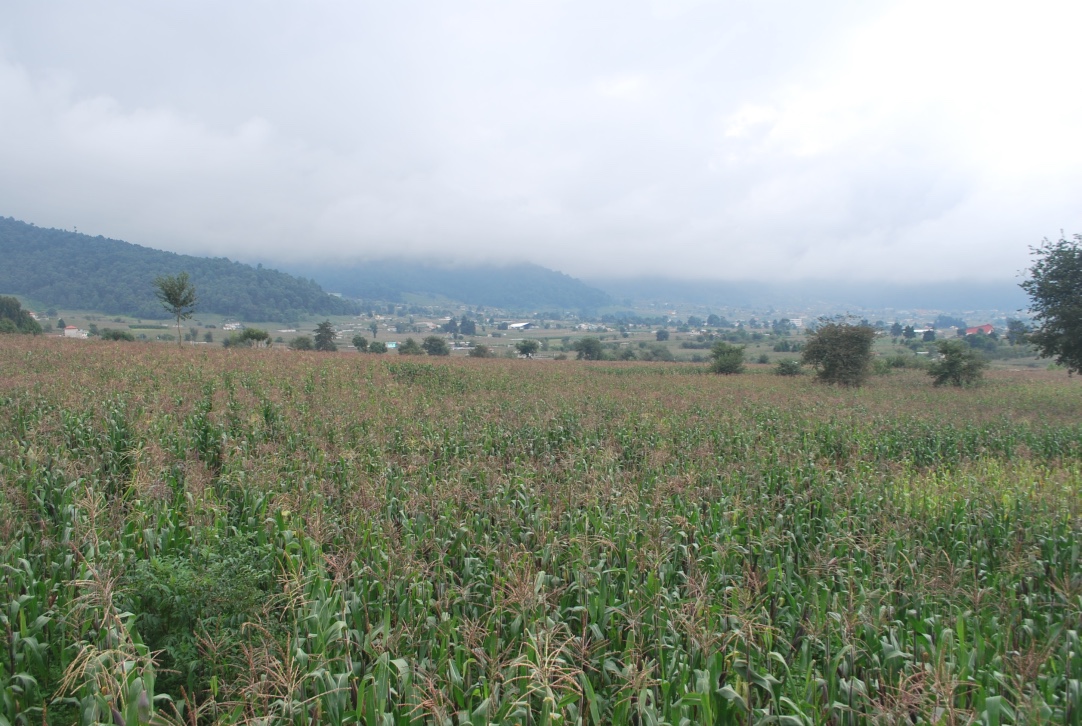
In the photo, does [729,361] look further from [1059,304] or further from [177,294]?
[177,294]

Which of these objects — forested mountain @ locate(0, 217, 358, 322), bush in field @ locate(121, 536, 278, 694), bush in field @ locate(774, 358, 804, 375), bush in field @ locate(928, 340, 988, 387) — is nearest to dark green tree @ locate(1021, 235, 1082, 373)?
bush in field @ locate(928, 340, 988, 387)

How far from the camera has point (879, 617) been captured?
425 cm

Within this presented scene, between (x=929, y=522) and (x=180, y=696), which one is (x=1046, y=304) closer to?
(x=929, y=522)

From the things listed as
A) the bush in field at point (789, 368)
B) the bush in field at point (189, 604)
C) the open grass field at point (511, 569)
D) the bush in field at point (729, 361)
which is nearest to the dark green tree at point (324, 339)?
the bush in field at point (729, 361)

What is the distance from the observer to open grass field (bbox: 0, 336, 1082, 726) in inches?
134

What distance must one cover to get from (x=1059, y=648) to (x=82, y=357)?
89.5ft

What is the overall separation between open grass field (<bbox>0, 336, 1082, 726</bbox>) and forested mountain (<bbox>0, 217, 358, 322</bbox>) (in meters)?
131

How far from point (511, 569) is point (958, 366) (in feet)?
113

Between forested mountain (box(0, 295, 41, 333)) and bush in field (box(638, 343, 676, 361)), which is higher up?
forested mountain (box(0, 295, 41, 333))

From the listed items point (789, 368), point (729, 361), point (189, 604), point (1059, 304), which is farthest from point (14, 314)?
point (1059, 304)

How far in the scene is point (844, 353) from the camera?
29328mm

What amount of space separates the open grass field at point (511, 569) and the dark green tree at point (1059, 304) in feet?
29.8

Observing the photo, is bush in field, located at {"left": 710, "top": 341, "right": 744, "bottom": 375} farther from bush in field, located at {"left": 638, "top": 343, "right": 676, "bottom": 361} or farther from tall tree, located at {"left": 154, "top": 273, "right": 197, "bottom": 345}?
tall tree, located at {"left": 154, "top": 273, "right": 197, "bottom": 345}

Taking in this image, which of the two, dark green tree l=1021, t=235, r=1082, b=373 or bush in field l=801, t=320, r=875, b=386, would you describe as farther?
bush in field l=801, t=320, r=875, b=386
